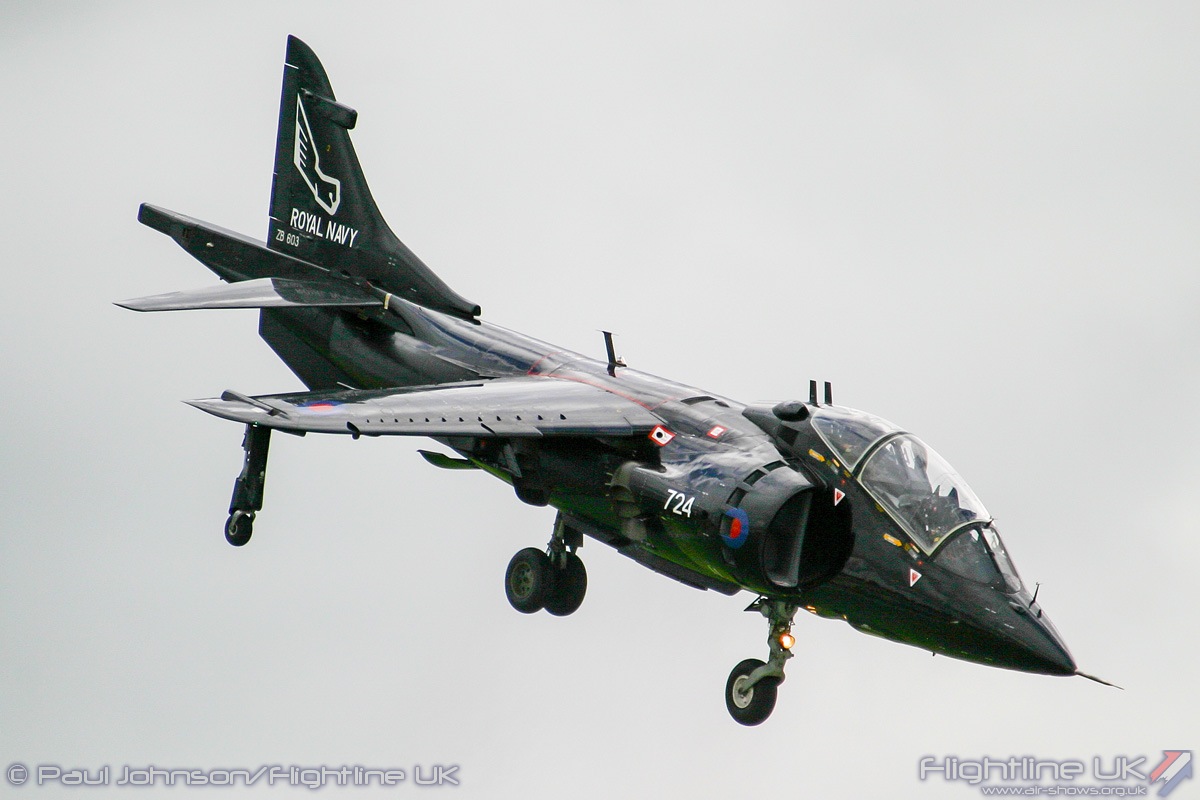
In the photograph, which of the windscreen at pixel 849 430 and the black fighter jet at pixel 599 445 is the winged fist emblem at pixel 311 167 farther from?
the windscreen at pixel 849 430

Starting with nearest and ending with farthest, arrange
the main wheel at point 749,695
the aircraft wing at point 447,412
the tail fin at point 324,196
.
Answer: the main wheel at point 749,695, the aircraft wing at point 447,412, the tail fin at point 324,196

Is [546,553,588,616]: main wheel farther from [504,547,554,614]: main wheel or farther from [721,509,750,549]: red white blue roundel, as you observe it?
[721,509,750,549]: red white blue roundel

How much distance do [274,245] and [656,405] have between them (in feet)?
28.2

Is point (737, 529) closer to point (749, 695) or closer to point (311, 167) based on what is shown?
point (749, 695)

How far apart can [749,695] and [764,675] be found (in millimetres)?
294

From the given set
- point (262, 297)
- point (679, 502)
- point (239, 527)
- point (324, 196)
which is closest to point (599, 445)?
point (679, 502)

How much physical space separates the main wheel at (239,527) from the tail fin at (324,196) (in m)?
5.01

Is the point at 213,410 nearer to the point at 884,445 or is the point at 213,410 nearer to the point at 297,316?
the point at 297,316

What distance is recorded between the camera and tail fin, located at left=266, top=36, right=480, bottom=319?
26719 mm

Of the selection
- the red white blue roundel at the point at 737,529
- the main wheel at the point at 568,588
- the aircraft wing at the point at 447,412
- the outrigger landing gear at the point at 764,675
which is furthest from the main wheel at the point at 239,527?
the red white blue roundel at the point at 737,529

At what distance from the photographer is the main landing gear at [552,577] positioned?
923 inches

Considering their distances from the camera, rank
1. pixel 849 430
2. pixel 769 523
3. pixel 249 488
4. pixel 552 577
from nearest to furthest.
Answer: pixel 769 523 → pixel 849 430 → pixel 249 488 → pixel 552 577

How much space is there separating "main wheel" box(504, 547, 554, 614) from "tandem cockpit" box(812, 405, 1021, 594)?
205 inches

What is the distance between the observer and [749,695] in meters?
20.2
